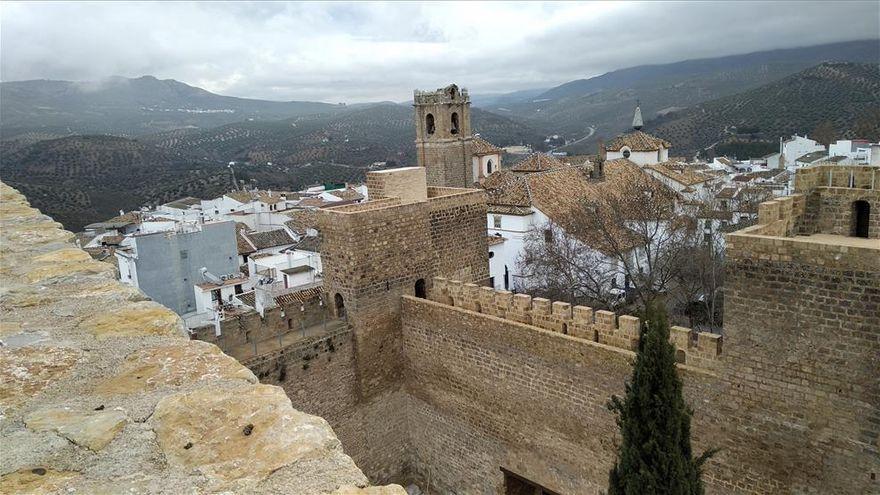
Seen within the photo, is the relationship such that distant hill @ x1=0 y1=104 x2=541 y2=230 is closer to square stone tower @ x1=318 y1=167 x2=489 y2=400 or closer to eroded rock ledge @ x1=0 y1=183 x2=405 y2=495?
square stone tower @ x1=318 y1=167 x2=489 y2=400

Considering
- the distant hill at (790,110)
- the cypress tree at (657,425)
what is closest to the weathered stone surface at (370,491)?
the cypress tree at (657,425)

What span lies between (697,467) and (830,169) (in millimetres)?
4183

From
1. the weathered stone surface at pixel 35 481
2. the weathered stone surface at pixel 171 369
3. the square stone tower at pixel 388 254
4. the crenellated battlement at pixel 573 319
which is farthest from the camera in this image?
the square stone tower at pixel 388 254

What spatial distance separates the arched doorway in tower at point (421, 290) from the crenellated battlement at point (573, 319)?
1.22 feet

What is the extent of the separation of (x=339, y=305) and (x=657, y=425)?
19.7ft

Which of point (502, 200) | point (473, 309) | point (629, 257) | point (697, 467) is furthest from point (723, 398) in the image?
point (502, 200)

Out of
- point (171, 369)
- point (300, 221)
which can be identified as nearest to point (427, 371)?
point (171, 369)

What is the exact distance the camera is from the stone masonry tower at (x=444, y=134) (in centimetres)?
2536

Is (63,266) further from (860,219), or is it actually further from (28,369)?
(860,219)

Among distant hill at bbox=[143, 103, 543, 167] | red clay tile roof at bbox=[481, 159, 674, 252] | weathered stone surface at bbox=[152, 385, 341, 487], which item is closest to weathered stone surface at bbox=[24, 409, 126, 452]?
weathered stone surface at bbox=[152, 385, 341, 487]

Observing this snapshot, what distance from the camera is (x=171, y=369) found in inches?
101

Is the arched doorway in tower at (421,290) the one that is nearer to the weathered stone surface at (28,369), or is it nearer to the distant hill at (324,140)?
the weathered stone surface at (28,369)

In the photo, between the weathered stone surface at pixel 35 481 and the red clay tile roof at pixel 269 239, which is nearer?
the weathered stone surface at pixel 35 481

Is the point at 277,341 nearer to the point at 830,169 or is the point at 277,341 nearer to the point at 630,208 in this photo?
the point at 830,169
